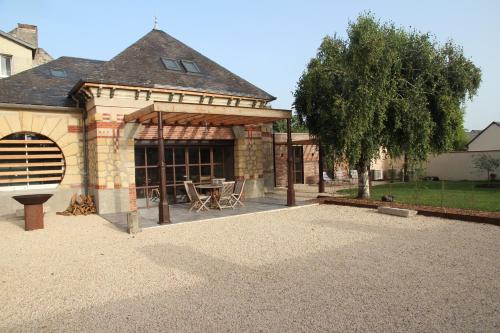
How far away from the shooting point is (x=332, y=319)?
3.01 m

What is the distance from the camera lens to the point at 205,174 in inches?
438

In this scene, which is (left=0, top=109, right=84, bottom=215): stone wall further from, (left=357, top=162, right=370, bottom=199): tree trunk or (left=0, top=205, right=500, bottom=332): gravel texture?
(left=357, top=162, right=370, bottom=199): tree trunk

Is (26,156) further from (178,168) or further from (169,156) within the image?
(178,168)

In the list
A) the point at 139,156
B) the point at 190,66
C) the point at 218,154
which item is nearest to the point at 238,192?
the point at 218,154

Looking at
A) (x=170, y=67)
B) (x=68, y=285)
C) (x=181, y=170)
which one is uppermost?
(x=170, y=67)

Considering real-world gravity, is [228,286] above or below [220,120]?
below

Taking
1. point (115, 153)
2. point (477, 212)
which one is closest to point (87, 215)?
point (115, 153)

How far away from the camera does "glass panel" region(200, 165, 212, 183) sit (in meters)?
11.0

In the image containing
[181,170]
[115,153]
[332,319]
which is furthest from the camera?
[181,170]

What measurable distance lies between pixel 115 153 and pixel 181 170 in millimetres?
2058

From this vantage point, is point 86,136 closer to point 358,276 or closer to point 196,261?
point 196,261

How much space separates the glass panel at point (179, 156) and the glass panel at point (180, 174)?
0.18m

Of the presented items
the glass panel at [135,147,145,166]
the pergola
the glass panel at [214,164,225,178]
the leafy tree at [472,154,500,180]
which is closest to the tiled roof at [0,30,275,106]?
the pergola

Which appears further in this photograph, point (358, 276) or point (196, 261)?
point (196, 261)
